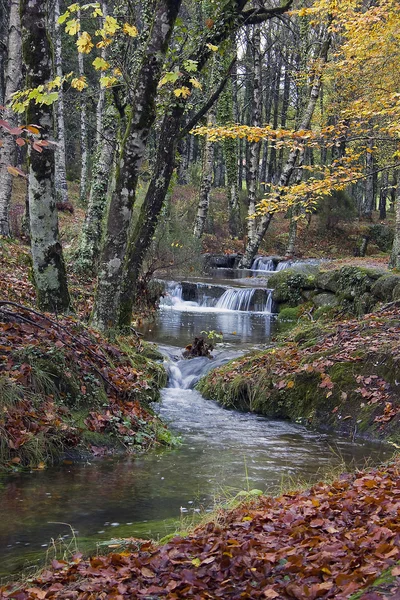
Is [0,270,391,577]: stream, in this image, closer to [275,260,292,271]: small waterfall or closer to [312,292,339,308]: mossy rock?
[312,292,339,308]: mossy rock

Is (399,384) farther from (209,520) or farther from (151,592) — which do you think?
(151,592)

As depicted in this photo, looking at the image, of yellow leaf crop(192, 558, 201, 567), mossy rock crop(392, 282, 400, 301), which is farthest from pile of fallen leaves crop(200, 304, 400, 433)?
yellow leaf crop(192, 558, 201, 567)

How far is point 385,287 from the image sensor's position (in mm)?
13328

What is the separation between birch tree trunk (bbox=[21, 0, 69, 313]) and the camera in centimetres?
740

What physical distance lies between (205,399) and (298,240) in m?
23.7

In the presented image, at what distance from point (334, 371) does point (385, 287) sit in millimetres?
5266

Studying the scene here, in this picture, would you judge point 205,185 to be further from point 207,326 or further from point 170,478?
point 170,478

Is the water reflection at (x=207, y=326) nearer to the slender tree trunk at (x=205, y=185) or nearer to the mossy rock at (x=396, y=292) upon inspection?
the mossy rock at (x=396, y=292)

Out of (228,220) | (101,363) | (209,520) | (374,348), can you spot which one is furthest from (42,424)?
(228,220)

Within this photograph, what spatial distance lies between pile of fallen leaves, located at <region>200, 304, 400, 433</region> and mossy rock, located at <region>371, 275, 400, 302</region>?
105 inches

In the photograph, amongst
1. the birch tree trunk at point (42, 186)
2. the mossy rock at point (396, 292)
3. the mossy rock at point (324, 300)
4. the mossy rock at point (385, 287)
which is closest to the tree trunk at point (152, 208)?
the birch tree trunk at point (42, 186)

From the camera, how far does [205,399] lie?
32.4 feet

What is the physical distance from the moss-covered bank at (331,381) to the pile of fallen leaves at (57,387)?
2.13 metres

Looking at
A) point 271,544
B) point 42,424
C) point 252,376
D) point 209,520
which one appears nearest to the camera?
point 271,544
